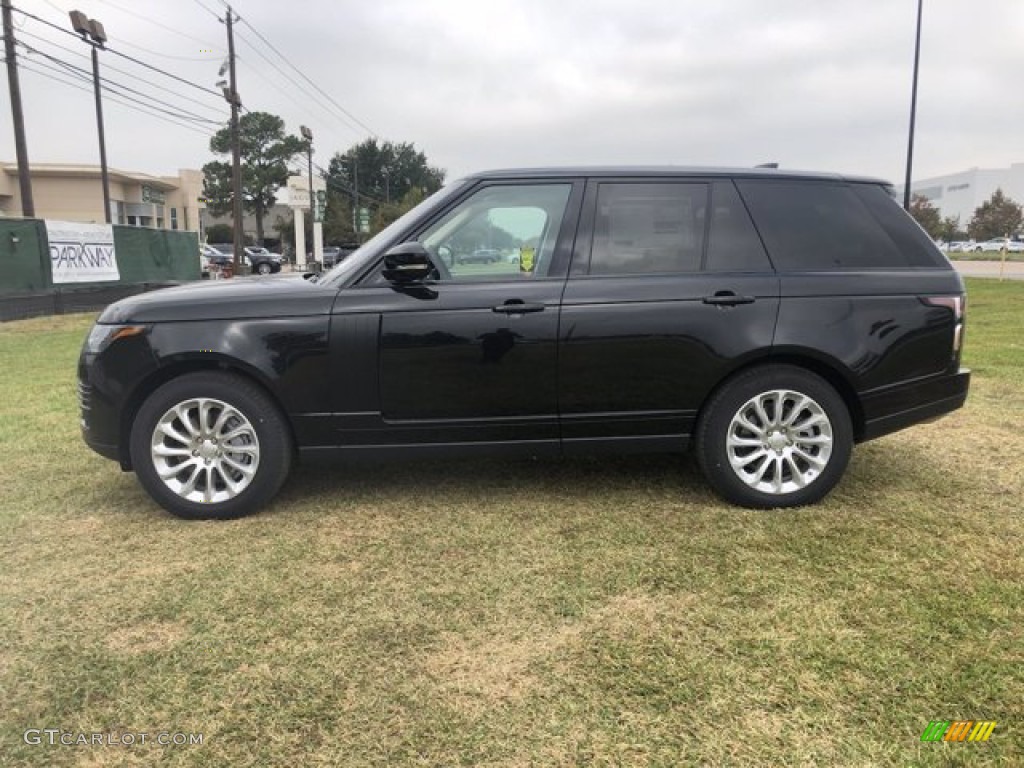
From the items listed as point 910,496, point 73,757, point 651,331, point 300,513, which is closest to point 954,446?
point 910,496

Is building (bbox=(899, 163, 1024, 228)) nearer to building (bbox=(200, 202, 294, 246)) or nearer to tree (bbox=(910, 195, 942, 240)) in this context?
tree (bbox=(910, 195, 942, 240))

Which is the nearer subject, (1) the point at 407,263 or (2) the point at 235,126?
(1) the point at 407,263

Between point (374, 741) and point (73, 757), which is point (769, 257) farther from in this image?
point (73, 757)

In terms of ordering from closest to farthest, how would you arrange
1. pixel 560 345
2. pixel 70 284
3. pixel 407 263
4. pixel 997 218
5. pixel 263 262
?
pixel 407 263
pixel 560 345
pixel 70 284
pixel 263 262
pixel 997 218

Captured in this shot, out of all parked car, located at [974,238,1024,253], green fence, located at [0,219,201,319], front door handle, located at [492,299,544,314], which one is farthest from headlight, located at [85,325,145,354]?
parked car, located at [974,238,1024,253]

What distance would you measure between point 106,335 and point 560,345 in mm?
2305

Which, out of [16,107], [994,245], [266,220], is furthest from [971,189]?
[16,107]

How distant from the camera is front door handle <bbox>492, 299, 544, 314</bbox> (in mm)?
3766

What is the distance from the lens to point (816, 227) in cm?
403

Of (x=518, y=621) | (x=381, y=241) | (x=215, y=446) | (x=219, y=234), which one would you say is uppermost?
(x=219, y=234)

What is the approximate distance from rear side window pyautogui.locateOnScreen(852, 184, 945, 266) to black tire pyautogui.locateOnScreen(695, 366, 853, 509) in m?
0.88

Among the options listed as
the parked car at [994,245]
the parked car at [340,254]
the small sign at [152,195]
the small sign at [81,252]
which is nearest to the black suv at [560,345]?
the parked car at [340,254]

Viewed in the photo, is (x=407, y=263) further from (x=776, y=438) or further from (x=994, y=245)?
(x=994, y=245)

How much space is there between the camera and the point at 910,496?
411 centimetres
